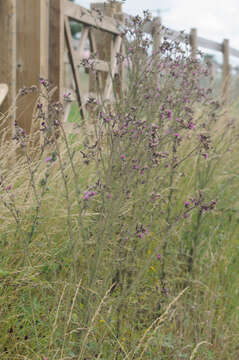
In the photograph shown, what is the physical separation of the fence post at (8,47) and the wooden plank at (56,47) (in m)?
0.68

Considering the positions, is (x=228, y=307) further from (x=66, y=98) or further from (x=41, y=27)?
(x=41, y=27)

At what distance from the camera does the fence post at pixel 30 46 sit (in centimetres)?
367

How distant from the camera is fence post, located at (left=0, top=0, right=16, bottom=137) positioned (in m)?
3.43

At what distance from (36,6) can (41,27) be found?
16cm

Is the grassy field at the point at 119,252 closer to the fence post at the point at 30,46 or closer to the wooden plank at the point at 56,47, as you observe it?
the fence post at the point at 30,46

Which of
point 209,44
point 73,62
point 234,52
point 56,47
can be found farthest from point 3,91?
point 234,52

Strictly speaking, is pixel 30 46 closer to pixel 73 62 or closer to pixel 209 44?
pixel 73 62

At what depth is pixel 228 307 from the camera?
2.96m

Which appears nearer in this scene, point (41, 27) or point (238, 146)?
point (41, 27)

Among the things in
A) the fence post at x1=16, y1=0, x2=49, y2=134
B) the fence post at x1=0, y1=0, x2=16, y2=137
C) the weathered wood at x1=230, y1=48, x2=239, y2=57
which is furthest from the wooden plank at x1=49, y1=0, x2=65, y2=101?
the weathered wood at x1=230, y1=48, x2=239, y2=57

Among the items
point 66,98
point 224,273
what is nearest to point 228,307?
point 224,273

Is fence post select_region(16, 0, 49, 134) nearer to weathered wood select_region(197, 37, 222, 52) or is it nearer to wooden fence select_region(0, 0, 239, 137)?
wooden fence select_region(0, 0, 239, 137)

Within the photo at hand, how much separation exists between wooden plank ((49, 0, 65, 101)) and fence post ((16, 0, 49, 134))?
42 cm

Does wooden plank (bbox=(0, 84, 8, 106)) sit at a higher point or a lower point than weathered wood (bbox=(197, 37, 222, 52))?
lower
